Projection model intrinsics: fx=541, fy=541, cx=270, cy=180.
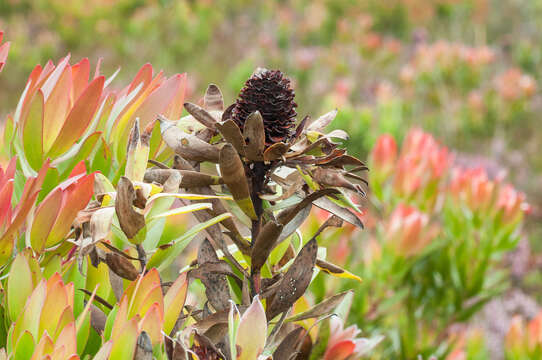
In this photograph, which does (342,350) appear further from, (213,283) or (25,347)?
(25,347)

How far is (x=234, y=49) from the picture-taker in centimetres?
716

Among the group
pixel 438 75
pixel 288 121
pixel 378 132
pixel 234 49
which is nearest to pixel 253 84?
pixel 288 121

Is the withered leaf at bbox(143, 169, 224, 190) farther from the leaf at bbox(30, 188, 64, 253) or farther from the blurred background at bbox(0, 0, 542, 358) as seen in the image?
the blurred background at bbox(0, 0, 542, 358)

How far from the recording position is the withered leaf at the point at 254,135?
14.7 inches

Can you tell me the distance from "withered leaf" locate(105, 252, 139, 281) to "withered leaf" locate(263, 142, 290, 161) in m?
0.13

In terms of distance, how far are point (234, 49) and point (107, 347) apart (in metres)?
7.08

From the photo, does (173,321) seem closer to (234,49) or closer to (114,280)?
(114,280)

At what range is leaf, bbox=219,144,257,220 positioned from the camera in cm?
Answer: 36

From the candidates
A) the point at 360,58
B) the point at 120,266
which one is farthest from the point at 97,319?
the point at 360,58

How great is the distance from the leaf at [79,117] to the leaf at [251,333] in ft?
0.71

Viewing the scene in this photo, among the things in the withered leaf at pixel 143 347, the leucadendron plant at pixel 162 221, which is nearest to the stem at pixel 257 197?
the leucadendron plant at pixel 162 221

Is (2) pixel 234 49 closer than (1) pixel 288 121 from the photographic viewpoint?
No

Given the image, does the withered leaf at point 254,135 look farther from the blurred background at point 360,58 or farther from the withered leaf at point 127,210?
the blurred background at point 360,58

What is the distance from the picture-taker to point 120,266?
402 mm
